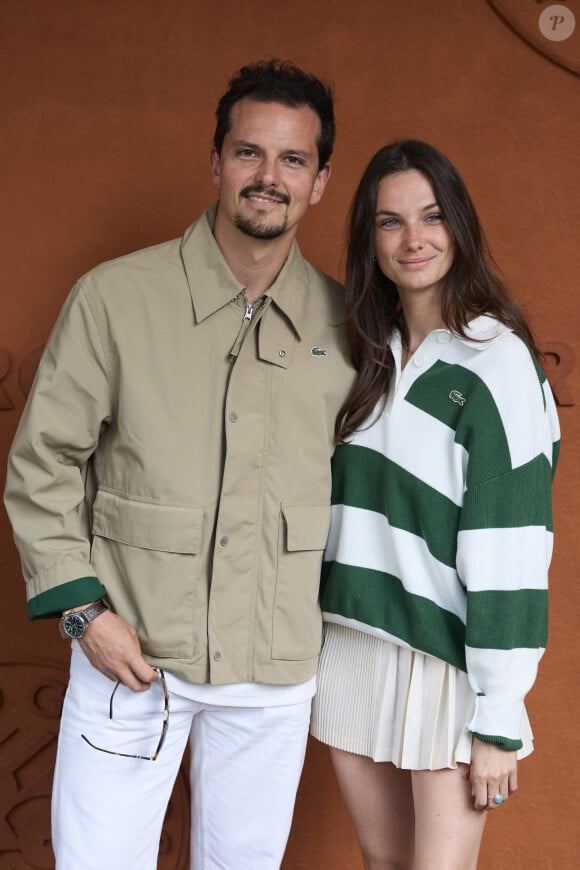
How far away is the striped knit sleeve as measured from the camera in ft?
5.51

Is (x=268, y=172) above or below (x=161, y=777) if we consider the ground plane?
above

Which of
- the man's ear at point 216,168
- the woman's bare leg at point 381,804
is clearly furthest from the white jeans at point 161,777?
the man's ear at point 216,168

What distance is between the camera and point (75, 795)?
1.83 metres

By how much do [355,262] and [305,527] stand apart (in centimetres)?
59

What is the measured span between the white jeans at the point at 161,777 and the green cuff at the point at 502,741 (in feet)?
1.34

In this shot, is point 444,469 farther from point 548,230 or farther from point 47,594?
point 548,230

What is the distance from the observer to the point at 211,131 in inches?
94.3

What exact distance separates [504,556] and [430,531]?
0.16m

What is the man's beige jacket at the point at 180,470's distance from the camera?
1.78 m

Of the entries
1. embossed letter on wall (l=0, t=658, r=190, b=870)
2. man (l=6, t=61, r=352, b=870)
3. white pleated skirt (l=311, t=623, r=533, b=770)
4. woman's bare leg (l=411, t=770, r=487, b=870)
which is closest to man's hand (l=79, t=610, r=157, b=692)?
man (l=6, t=61, r=352, b=870)

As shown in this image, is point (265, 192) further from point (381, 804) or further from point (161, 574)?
point (381, 804)

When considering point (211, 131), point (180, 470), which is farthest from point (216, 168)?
point (180, 470)

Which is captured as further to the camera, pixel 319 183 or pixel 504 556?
pixel 319 183

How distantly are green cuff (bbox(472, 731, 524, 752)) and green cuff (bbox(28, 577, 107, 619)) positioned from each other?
75cm
